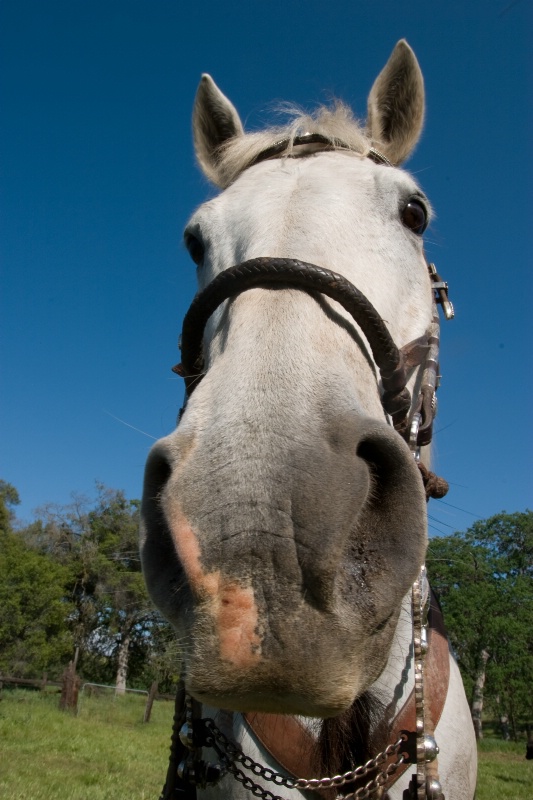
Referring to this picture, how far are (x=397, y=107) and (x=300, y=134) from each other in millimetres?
760

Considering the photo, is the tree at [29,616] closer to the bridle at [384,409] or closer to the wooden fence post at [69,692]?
the wooden fence post at [69,692]

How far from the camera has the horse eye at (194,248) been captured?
2768 mm

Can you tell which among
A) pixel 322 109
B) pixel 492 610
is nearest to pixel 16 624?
pixel 492 610

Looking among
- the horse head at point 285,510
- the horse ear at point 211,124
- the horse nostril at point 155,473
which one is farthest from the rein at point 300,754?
the horse ear at point 211,124

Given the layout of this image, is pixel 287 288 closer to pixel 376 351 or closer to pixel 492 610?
pixel 376 351

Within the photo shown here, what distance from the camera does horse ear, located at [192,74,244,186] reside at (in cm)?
358

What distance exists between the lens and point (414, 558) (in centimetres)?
137

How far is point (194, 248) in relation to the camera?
2812 millimetres

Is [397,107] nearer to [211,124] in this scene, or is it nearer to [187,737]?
[211,124]

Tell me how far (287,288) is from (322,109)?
1.97 m

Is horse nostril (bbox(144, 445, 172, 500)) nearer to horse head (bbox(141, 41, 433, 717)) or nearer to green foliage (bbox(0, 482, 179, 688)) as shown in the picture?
horse head (bbox(141, 41, 433, 717))

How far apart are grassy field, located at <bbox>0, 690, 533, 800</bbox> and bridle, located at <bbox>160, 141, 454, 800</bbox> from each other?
6997 mm

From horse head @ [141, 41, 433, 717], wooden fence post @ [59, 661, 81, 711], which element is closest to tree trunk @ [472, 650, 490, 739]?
wooden fence post @ [59, 661, 81, 711]

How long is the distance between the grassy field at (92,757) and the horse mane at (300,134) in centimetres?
839
